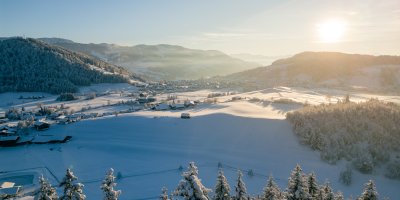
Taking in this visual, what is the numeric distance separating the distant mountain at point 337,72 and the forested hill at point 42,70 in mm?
60072

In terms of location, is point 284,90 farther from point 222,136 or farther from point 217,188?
point 217,188

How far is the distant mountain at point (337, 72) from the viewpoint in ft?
389

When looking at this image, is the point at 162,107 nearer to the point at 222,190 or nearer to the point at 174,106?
the point at 174,106

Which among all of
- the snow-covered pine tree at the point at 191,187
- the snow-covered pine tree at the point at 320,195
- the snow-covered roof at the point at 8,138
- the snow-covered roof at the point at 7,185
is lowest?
the snow-covered roof at the point at 7,185

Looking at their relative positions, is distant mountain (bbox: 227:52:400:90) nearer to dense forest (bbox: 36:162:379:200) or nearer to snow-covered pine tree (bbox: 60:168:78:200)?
dense forest (bbox: 36:162:379:200)

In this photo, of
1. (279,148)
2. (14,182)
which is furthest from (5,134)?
(279,148)

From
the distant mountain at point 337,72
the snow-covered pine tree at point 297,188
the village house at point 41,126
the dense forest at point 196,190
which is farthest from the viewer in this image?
the distant mountain at point 337,72

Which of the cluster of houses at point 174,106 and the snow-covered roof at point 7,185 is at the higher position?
the cluster of houses at point 174,106

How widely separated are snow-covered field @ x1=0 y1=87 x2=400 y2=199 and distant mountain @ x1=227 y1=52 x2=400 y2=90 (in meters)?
70.6

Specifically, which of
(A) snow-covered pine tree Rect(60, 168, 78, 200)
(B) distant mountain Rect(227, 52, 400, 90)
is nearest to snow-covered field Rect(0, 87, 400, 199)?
(A) snow-covered pine tree Rect(60, 168, 78, 200)

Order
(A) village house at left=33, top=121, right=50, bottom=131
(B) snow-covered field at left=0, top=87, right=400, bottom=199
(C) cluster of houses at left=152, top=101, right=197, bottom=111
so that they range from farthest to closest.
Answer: (C) cluster of houses at left=152, top=101, right=197, bottom=111 < (A) village house at left=33, top=121, right=50, bottom=131 < (B) snow-covered field at left=0, top=87, right=400, bottom=199

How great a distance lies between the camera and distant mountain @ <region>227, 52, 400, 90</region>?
119 metres

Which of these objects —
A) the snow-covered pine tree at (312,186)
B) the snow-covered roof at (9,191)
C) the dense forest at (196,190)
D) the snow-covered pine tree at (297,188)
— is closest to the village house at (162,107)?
the snow-covered roof at (9,191)

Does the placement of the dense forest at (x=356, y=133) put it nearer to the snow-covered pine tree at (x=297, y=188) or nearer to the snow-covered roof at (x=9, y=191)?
the snow-covered pine tree at (x=297, y=188)
